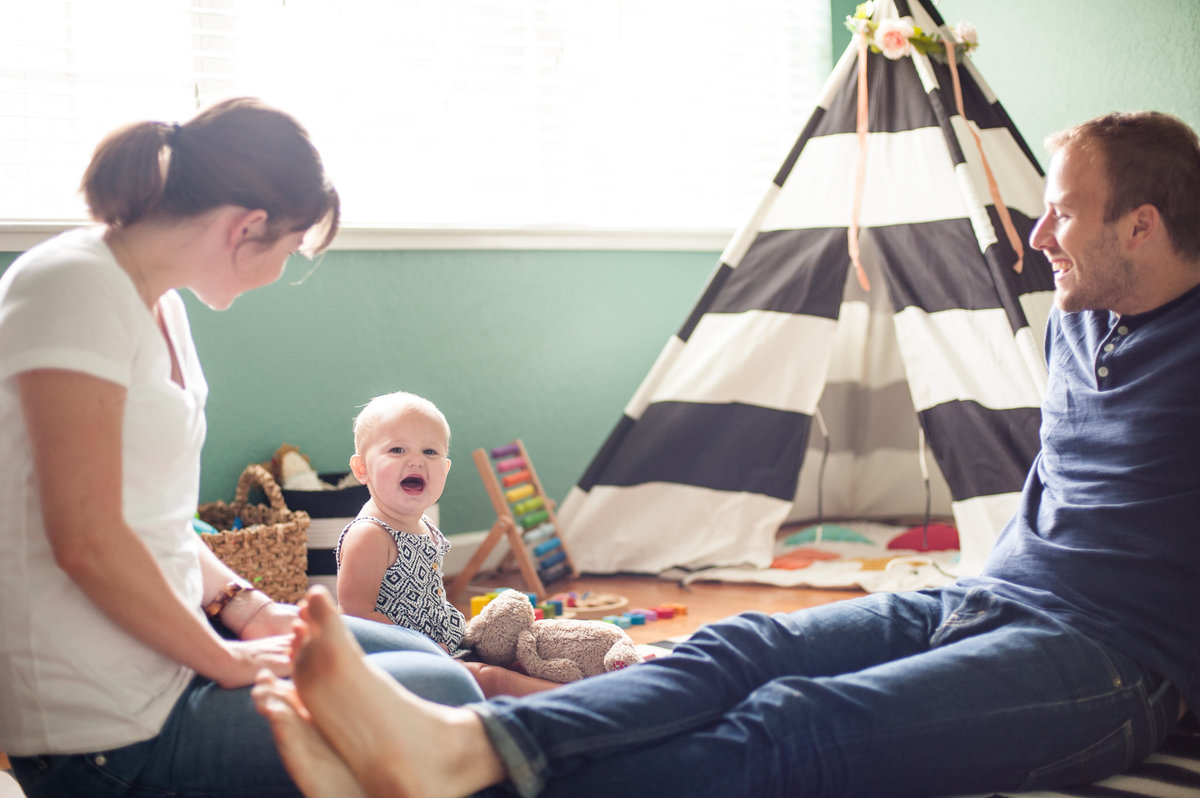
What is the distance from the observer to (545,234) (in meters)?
3.17

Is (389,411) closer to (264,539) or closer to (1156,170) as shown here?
(264,539)

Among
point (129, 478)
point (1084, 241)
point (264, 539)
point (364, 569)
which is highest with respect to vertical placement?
point (1084, 241)

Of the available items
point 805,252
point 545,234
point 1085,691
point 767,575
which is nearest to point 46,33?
point 545,234

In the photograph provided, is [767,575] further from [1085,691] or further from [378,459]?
[1085,691]

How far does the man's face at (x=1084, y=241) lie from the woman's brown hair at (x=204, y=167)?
1.02m

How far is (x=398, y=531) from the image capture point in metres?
1.72

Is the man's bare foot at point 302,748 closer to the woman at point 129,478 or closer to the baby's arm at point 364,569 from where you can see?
the woman at point 129,478

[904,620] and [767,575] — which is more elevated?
[904,620]

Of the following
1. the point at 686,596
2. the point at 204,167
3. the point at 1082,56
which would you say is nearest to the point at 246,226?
the point at 204,167

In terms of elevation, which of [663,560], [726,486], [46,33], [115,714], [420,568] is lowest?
[663,560]

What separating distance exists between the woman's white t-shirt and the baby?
2.12ft

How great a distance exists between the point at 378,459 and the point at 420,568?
19 cm

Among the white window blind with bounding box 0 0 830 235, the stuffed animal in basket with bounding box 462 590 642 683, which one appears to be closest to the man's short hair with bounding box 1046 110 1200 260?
the stuffed animal in basket with bounding box 462 590 642 683

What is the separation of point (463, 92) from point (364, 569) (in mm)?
1788
